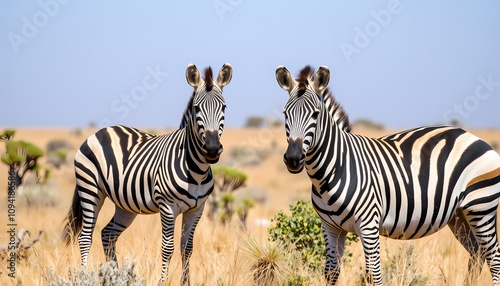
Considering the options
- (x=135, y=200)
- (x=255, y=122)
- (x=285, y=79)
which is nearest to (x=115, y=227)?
(x=135, y=200)

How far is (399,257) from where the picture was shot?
22.4 feet

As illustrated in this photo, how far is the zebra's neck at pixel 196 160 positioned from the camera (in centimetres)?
659

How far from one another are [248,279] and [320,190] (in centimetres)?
125

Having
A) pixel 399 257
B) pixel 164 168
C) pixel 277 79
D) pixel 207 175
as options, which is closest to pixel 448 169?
pixel 399 257

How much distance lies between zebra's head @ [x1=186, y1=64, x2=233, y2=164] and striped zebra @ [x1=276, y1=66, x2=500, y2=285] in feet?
2.54

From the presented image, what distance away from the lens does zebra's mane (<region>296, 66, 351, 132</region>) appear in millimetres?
5828

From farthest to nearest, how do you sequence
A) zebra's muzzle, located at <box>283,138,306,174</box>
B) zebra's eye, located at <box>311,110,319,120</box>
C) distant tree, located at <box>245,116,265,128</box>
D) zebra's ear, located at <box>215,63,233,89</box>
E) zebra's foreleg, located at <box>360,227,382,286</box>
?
distant tree, located at <box>245,116,265,128</box> < zebra's ear, located at <box>215,63,233,89</box> < zebra's foreleg, located at <box>360,227,382,286</box> < zebra's eye, located at <box>311,110,319,120</box> < zebra's muzzle, located at <box>283,138,306,174</box>

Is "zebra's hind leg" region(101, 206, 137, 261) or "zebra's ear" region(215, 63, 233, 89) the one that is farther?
"zebra's hind leg" region(101, 206, 137, 261)

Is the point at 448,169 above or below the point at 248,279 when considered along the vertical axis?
above

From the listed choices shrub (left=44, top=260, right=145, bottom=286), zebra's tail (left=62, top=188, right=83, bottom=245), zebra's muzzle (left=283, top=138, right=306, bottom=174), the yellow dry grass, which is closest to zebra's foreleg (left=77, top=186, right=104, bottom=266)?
the yellow dry grass

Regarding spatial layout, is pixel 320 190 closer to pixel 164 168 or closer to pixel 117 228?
pixel 164 168

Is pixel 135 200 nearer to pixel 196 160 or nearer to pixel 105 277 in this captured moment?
pixel 196 160

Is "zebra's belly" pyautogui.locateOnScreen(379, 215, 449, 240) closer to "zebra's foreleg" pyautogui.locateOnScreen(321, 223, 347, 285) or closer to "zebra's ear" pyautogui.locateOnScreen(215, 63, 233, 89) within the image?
"zebra's foreleg" pyautogui.locateOnScreen(321, 223, 347, 285)

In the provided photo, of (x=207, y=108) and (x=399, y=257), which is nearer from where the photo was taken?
(x=207, y=108)
